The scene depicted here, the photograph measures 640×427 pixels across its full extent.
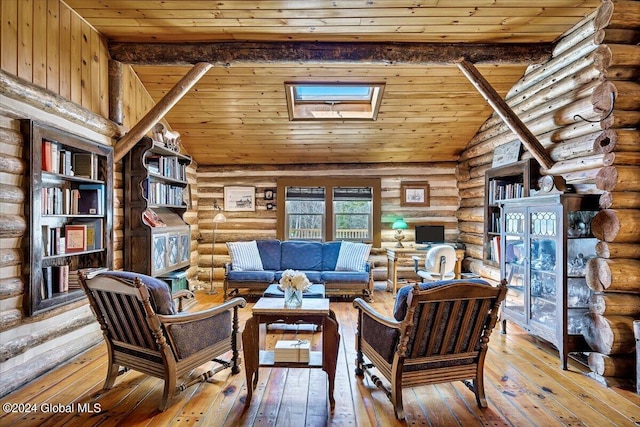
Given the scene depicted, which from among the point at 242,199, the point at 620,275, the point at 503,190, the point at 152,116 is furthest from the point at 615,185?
the point at 242,199

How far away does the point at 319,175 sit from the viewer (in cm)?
727

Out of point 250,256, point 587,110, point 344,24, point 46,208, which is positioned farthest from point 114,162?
point 587,110

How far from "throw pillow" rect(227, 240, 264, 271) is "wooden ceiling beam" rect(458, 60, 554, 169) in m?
4.21

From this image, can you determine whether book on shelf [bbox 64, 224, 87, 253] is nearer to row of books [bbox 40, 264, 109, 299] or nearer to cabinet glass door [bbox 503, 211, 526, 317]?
row of books [bbox 40, 264, 109, 299]

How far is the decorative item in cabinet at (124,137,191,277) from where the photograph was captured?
4.59 m

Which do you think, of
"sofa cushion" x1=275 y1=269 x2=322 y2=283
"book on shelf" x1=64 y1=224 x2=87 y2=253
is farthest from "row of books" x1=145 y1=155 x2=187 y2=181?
"sofa cushion" x1=275 y1=269 x2=322 y2=283

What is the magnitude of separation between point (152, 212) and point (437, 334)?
3.95m

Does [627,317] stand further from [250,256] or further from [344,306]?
[250,256]

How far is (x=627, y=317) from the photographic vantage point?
323 cm

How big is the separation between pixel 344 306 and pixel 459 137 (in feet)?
11.6

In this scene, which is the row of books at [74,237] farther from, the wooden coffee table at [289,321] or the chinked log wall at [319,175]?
the chinked log wall at [319,175]

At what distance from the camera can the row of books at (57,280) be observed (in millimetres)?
3383

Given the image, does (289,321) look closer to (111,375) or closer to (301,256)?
(111,375)

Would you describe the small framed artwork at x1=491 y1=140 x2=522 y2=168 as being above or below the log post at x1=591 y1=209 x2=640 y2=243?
above
